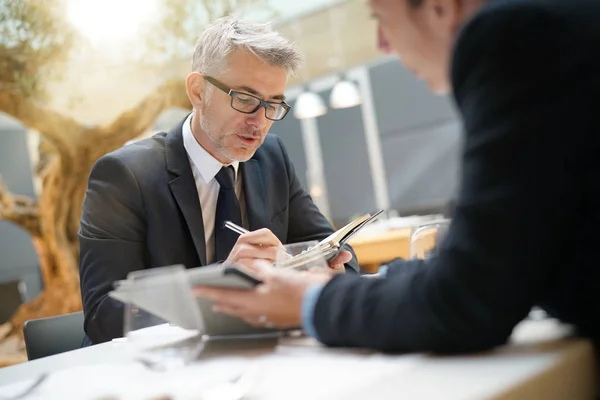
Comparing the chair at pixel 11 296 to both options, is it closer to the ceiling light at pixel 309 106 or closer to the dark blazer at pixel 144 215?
the dark blazer at pixel 144 215

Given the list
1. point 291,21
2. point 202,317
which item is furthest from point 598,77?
point 291,21

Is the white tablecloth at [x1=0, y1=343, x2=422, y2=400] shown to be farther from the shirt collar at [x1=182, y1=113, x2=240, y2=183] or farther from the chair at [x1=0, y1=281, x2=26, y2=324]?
the chair at [x1=0, y1=281, x2=26, y2=324]

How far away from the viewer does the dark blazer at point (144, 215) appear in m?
1.60

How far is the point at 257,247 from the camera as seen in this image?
129 centimetres

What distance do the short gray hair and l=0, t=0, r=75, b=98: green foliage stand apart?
2055 millimetres

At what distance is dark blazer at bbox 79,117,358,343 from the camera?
5.24 ft

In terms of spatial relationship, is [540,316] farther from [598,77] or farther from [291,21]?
[291,21]

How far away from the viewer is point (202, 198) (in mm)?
1921

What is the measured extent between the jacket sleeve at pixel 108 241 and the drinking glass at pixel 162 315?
1.37 feet

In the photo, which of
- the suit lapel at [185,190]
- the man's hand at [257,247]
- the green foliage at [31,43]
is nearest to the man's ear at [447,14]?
the man's hand at [257,247]

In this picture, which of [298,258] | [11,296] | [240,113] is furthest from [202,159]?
[11,296]

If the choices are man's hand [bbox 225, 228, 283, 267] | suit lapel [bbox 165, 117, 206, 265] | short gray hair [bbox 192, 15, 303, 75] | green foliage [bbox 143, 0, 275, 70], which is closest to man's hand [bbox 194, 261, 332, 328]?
man's hand [bbox 225, 228, 283, 267]

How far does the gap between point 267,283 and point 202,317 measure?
0.16 m

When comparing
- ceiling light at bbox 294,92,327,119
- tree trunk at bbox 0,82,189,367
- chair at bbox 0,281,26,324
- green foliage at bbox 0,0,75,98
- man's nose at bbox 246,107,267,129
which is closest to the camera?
man's nose at bbox 246,107,267,129
